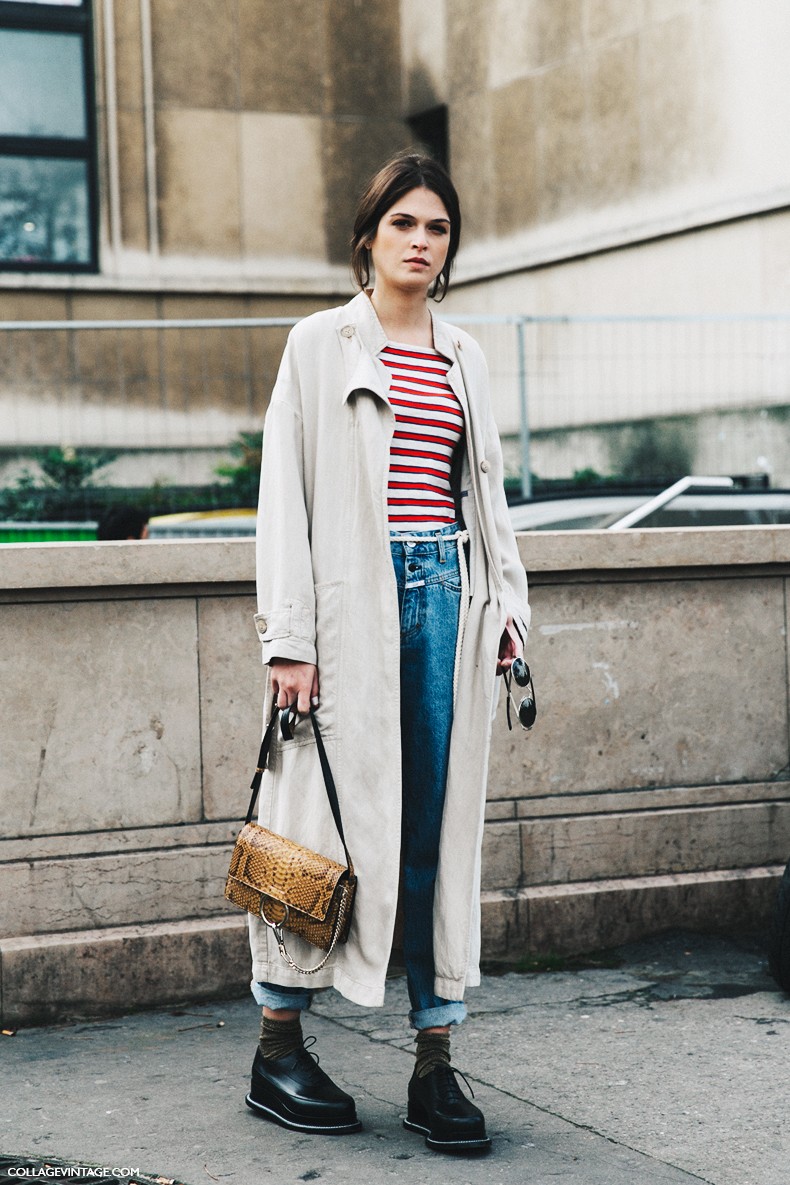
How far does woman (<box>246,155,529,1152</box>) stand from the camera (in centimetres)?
358

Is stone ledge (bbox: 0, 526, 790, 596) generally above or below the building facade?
below

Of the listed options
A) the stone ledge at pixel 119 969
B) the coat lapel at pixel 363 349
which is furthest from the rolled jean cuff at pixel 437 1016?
the coat lapel at pixel 363 349

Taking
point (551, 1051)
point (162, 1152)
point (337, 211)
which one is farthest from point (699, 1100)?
point (337, 211)

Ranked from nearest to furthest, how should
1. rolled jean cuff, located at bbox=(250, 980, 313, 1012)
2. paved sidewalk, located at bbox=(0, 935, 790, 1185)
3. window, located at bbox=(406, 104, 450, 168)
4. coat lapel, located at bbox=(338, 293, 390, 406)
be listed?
paved sidewalk, located at bbox=(0, 935, 790, 1185) → coat lapel, located at bbox=(338, 293, 390, 406) → rolled jean cuff, located at bbox=(250, 980, 313, 1012) → window, located at bbox=(406, 104, 450, 168)

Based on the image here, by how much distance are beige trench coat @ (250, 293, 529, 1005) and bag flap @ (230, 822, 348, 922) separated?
47 millimetres

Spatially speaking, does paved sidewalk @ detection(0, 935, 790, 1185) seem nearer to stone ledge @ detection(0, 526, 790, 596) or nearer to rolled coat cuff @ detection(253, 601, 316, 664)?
rolled coat cuff @ detection(253, 601, 316, 664)

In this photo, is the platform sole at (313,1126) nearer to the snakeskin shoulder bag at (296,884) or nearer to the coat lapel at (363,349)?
the snakeskin shoulder bag at (296,884)

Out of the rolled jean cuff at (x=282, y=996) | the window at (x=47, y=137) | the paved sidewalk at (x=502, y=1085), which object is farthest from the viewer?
the window at (x=47, y=137)

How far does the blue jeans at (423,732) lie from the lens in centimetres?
362

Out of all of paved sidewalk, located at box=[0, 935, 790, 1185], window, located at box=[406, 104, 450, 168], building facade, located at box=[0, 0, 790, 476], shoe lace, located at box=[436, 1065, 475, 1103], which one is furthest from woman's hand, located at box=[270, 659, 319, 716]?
window, located at box=[406, 104, 450, 168]

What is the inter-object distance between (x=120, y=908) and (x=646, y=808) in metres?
1.78

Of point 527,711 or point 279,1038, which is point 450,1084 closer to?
point 279,1038

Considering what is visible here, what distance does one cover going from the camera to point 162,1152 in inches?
140

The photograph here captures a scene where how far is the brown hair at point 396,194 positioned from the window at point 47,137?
46.0 feet
